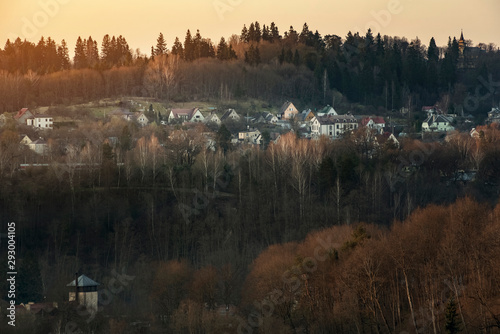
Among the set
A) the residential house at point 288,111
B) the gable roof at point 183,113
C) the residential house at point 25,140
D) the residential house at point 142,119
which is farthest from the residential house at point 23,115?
the residential house at point 288,111

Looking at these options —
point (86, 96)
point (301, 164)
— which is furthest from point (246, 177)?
point (86, 96)

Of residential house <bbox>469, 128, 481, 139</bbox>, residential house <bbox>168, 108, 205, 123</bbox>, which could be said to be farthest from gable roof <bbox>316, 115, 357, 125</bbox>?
residential house <bbox>469, 128, 481, 139</bbox>

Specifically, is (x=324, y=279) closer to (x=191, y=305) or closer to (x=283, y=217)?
(x=191, y=305)

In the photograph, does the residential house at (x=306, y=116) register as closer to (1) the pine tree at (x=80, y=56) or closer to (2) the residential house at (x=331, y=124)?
(2) the residential house at (x=331, y=124)

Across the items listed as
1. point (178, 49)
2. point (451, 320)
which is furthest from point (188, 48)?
point (451, 320)

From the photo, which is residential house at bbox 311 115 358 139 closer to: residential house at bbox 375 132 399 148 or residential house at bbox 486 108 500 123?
residential house at bbox 375 132 399 148

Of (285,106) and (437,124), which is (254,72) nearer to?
(285,106)
